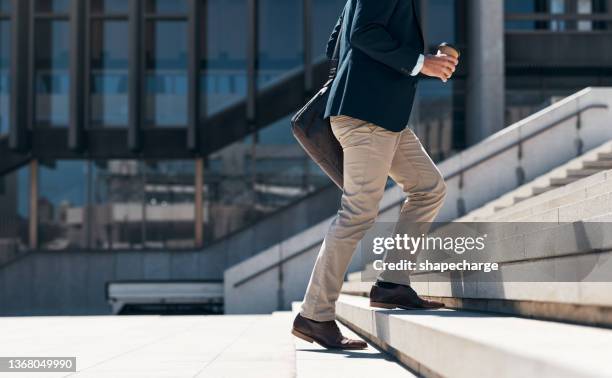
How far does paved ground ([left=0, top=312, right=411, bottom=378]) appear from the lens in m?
3.62

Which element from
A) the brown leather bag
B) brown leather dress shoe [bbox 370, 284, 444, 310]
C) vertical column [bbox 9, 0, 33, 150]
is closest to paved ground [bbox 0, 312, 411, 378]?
brown leather dress shoe [bbox 370, 284, 444, 310]

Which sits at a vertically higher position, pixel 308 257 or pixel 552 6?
pixel 552 6

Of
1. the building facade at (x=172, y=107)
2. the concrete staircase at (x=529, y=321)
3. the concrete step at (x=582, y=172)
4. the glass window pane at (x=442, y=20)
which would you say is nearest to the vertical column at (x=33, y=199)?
the building facade at (x=172, y=107)

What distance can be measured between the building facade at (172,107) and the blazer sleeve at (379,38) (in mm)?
13409

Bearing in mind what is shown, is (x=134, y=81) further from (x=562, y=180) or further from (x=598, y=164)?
(x=598, y=164)

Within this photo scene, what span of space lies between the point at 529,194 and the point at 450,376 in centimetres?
776

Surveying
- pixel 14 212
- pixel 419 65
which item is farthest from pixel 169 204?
pixel 419 65

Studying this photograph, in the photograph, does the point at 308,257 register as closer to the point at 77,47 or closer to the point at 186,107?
the point at 186,107

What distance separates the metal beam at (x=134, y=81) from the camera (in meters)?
17.2

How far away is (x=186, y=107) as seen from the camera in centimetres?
1764

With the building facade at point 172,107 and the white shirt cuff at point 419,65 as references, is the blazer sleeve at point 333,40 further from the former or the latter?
the building facade at point 172,107

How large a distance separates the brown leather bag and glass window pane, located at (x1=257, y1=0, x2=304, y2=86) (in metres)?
13.7

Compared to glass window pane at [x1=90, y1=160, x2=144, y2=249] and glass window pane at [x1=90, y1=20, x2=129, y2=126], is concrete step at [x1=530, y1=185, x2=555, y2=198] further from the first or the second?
glass window pane at [x1=90, y1=20, x2=129, y2=126]

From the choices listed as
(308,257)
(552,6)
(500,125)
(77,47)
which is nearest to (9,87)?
(77,47)
